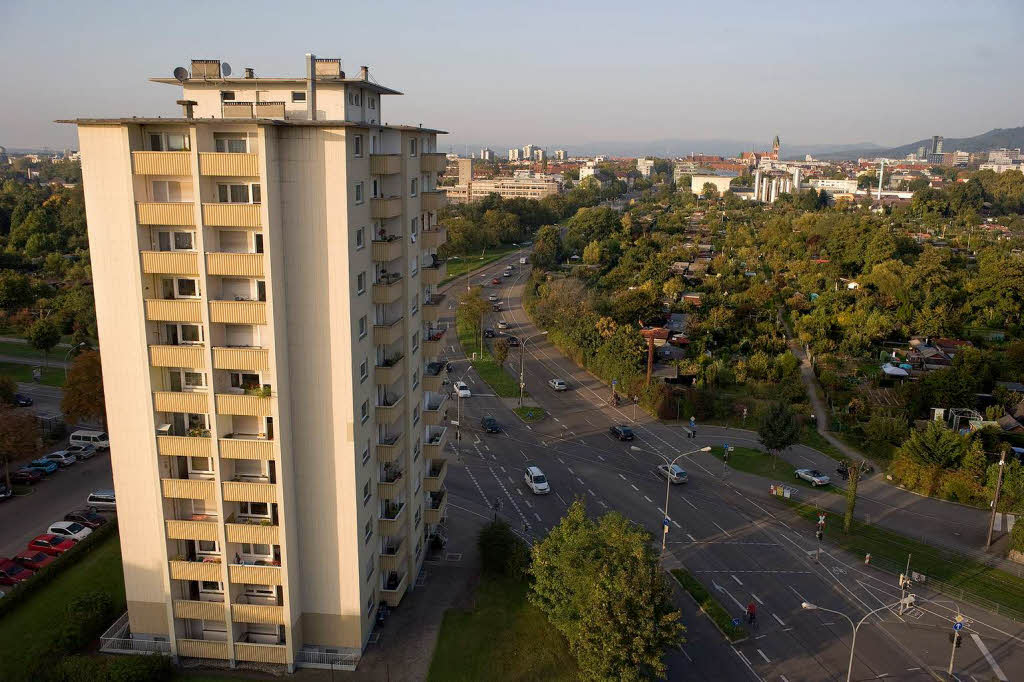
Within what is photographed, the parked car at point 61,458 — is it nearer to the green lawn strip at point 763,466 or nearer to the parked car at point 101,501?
the parked car at point 101,501

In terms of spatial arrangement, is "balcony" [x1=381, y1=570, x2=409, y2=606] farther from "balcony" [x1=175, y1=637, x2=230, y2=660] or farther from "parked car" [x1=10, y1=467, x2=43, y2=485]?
"parked car" [x1=10, y1=467, x2=43, y2=485]

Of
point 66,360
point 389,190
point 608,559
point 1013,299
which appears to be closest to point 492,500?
point 608,559

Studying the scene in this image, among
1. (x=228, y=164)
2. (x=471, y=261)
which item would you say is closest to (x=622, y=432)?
(x=228, y=164)

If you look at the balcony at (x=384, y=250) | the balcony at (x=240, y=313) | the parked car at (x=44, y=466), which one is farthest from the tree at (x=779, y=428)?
the parked car at (x=44, y=466)

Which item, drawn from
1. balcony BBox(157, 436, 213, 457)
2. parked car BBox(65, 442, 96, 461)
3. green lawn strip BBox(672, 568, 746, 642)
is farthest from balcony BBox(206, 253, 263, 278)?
parked car BBox(65, 442, 96, 461)

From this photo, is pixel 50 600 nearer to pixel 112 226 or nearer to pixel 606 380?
pixel 112 226

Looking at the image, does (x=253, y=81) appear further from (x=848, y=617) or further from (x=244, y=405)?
(x=848, y=617)
